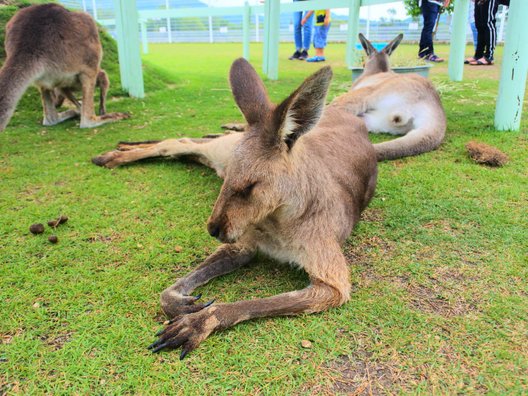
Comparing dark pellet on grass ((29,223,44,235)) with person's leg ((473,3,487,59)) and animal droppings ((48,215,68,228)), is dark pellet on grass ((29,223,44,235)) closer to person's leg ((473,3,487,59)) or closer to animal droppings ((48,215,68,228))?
animal droppings ((48,215,68,228))

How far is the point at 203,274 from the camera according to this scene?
1939mm

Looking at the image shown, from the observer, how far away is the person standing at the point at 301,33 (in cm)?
973

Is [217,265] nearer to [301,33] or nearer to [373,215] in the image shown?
[373,215]

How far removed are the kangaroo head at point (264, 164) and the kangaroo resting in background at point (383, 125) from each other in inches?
43.5

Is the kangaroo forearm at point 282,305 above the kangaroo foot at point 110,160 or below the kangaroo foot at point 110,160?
below

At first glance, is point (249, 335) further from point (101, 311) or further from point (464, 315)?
point (464, 315)

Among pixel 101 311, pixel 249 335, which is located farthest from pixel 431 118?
pixel 101 311

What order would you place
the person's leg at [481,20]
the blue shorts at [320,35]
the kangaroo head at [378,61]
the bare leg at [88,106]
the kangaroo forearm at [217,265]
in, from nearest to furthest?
the kangaroo forearm at [217,265]
the bare leg at [88,106]
the kangaroo head at [378,61]
the person's leg at [481,20]
the blue shorts at [320,35]

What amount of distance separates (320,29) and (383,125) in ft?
20.3

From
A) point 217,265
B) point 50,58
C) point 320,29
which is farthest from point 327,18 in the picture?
point 217,265

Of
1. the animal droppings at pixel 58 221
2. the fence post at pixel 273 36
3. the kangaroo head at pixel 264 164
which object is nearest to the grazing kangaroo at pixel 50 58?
the animal droppings at pixel 58 221

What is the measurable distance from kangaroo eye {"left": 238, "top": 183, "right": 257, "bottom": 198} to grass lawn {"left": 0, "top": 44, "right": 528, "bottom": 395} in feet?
1.43

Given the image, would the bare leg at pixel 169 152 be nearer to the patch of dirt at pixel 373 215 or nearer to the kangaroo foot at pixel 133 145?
the kangaroo foot at pixel 133 145

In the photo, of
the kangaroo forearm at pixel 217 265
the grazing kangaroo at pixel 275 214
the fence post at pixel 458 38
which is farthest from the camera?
the fence post at pixel 458 38
